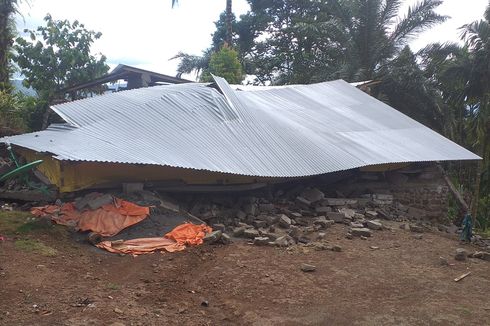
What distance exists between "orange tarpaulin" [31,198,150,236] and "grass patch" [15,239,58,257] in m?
0.68

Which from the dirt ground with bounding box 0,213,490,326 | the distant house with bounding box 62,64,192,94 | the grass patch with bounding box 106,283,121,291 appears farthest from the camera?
the distant house with bounding box 62,64,192,94

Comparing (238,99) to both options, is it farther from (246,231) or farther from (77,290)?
(77,290)

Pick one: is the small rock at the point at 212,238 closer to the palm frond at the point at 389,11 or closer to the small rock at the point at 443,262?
the small rock at the point at 443,262

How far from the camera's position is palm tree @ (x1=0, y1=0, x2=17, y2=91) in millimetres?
14602

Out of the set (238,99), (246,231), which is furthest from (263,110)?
(246,231)

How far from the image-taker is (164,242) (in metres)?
6.09

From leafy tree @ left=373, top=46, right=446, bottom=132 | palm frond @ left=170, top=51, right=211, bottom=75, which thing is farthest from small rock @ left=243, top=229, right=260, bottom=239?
palm frond @ left=170, top=51, right=211, bottom=75

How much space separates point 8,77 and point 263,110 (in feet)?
34.1

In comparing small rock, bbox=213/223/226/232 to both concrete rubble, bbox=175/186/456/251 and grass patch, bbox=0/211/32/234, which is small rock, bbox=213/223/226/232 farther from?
grass patch, bbox=0/211/32/234

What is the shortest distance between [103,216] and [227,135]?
2792 mm

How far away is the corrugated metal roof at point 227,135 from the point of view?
23.4 feet

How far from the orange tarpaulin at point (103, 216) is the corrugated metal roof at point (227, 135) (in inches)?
26.4

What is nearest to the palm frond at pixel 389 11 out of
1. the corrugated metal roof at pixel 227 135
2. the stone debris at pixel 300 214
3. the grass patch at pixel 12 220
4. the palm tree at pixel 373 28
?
the palm tree at pixel 373 28

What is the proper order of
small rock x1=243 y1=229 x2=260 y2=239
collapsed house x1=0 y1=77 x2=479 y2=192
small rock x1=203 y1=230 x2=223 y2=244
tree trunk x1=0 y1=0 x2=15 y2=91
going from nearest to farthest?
small rock x1=203 y1=230 x2=223 y2=244
small rock x1=243 y1=229 x2=260 y2=239
collapsed house x1=0 y1=77 x2=479 y2=192
tree trunk x1=0 y1=0 x2=15 y2=91
